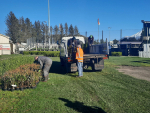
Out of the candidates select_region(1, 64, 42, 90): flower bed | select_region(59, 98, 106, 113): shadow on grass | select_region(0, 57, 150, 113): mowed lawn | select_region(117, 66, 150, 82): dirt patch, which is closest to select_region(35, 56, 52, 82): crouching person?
select_region(1, 64, 42, 90): flower bed

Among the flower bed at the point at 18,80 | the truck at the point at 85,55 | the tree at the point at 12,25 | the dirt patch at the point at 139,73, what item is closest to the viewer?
the flower bed at the point at 18,80

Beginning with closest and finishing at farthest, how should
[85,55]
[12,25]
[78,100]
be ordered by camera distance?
[78,100] → [85,55] → [12,25]

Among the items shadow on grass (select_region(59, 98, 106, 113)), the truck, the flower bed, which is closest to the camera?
shadow on grass (select_region(59, 98, 106, 113))

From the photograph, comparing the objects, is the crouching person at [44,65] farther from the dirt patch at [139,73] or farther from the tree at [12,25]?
the tree at [12,25]

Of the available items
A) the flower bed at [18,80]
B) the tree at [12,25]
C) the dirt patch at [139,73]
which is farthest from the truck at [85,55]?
the tree at [12,25]

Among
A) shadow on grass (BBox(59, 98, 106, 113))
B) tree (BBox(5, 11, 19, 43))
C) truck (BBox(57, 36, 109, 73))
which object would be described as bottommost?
shadow on grass (BBox(59, 98, 106, 113))

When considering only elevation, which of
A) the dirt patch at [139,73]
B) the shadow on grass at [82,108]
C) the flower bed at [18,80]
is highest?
the flower bed at [18,80]

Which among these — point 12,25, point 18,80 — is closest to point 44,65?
point 18,80

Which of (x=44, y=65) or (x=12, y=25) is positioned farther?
(x=12, y=25)

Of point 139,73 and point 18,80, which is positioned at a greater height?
point 18,80

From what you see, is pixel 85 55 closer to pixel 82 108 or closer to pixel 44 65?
pixel 44 65

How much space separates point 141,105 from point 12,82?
4587mm

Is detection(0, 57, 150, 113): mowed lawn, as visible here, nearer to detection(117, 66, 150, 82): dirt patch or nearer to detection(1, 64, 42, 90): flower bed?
detection(1, 64, 42, 90): flower bed

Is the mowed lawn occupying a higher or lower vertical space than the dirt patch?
lower
